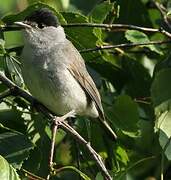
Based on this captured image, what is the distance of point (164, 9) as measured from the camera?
13.4ft

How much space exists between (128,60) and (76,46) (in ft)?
1.67

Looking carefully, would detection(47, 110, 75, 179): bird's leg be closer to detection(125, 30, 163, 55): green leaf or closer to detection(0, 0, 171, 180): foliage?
detection(0, 0, 171, 180): foliage

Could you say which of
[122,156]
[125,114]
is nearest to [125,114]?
[125,114]

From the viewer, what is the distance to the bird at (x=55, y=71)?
354cm

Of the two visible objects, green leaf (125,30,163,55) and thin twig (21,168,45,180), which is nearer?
thin twig (21,168,45,180)

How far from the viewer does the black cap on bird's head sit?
3.46 meters

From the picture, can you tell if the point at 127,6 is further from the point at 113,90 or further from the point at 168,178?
the point at 168,178

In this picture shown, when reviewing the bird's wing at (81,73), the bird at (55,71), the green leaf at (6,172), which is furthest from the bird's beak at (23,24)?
the green leaf at (6,172)

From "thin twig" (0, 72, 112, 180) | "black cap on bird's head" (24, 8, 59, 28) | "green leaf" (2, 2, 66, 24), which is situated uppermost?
"green leaf" (2, 2, 66, 24)

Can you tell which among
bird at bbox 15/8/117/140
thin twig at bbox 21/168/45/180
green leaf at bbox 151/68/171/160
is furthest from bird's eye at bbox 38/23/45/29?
thin twig at bbox 21/168/45/180

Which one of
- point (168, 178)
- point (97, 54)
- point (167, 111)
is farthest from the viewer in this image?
point (168, 178)

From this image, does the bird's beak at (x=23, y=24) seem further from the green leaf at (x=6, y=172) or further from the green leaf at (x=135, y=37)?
the green leaf at (x=6, y=172)

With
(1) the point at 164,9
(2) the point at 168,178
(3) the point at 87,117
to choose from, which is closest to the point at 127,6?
(1) the point at 164,9

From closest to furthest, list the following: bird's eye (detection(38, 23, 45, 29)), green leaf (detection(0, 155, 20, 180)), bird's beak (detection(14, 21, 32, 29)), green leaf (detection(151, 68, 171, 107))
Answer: green leaf (detection(0, 155, 20, 180)), green leaf (detection(151, 68, 171, 107)), bird's beak (detection(14, 21, 32, 29)), bird's eye (detection(38, 23, 45, 29))
